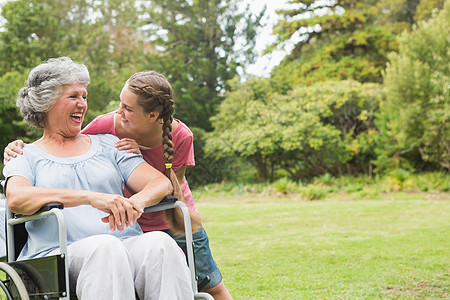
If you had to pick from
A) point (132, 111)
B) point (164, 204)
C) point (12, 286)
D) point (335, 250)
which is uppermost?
point (132, 111)

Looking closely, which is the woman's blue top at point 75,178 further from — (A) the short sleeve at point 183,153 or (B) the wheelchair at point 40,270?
(A) the short sleeve at point 183,153

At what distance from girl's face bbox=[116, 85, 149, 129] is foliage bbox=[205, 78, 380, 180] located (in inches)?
537

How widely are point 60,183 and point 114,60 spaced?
2100 centimetres

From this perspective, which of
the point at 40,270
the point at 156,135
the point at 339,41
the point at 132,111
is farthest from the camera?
the point at 339,41

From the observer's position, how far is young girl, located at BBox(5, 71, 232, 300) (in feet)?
7.69

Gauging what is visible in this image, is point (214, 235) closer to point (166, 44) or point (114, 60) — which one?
point (166, 44)

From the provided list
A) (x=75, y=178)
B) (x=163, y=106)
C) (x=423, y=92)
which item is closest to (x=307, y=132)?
(x=423, y=92)

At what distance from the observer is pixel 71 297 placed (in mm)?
1891

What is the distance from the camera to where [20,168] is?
2.12m

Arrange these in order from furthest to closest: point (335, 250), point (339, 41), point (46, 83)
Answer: point (339, 41) → point (335, 250) → point (46, 83)

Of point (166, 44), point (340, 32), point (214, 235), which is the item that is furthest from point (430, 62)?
point (166, 44)

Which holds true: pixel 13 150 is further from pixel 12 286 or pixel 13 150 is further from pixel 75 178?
pixel 12 286

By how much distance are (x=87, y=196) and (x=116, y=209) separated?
123 mm

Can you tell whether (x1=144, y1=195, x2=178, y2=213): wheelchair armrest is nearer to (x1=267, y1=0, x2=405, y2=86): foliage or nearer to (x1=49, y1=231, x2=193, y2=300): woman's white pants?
(x1=49, y1=231, x2=193, y2=300): woman's white pants
